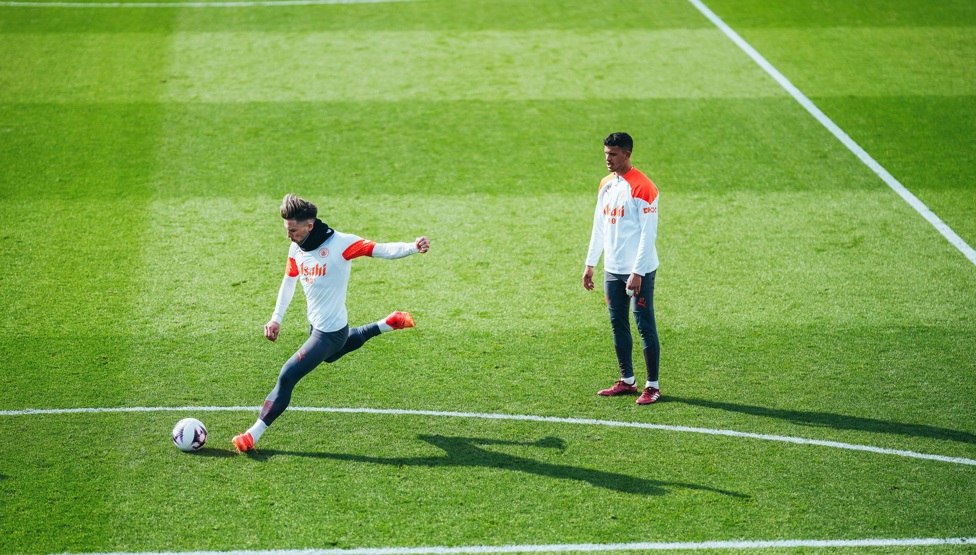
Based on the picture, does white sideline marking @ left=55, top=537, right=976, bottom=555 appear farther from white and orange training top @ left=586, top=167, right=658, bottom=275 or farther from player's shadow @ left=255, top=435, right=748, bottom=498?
white and orange training top @ left=586, top=167, right=658, bottom=275

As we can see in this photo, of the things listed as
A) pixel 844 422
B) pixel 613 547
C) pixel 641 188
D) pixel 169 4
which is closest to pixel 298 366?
pixel 613 547

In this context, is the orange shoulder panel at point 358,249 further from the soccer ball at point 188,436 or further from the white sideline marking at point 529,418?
the soccer ball at point 188,436

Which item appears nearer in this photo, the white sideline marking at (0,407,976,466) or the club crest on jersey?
the white sideline marking at (0,407,976,466)

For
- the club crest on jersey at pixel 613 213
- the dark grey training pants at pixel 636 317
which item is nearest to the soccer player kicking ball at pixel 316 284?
the club crest on jersey at pixel 613 213

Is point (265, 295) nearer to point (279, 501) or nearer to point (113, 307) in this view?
point (113, 307)

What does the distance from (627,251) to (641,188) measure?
55 centimetres

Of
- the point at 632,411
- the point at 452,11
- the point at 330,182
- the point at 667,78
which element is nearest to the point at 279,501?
the point at 632,411

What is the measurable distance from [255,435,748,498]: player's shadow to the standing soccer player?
102 cm

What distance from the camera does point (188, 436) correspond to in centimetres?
707

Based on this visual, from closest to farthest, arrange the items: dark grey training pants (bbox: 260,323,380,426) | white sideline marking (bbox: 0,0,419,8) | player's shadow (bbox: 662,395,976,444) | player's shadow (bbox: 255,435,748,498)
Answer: player's shadow (bbox: 255,435,748,498) < dark grey training pants (bbox: 260,323,380,426) < player's shadow (bbox: 662,395,976,444) < white sideline marking (bbox: 0,0,419,8)

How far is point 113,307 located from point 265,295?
5.14 feet

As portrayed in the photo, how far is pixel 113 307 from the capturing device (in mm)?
9516

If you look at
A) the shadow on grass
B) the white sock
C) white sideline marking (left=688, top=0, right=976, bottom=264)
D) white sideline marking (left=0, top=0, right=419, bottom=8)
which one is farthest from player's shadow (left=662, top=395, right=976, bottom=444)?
white sideline marking (left=0, top=0, right=419, bottom=8)

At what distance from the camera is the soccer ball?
7070 millimetres
